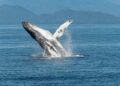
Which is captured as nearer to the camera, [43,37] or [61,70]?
[61,70]

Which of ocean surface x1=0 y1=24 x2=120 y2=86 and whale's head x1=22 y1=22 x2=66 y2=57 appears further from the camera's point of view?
whale's head x1=22 y1=22 x2=66 y2=57

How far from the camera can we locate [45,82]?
6512 cm

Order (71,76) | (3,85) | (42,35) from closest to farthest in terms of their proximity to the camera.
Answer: (3,85) → (71,76) → (42,35)

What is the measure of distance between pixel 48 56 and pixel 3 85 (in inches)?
904

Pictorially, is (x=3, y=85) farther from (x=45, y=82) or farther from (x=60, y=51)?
(x=60, y=51)

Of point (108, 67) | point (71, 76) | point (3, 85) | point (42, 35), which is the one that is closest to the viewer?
point (3, 85)

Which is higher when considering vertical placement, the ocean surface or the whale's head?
the whale's head

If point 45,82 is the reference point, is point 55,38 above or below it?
above

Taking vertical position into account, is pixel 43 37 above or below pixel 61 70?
above

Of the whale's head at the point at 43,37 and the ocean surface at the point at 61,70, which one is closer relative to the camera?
the ocean surface at the point at 61,70

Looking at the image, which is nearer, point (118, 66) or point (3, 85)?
point (3, 85)

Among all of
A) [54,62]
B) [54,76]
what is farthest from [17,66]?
[54,76]

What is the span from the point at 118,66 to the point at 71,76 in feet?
33.9

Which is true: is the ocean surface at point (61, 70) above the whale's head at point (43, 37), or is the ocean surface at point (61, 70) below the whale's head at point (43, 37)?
below
